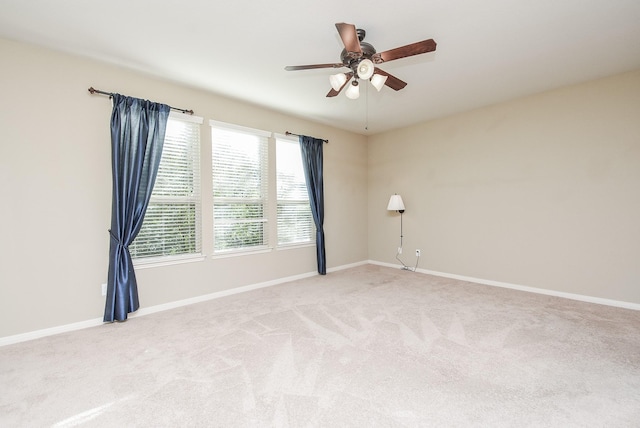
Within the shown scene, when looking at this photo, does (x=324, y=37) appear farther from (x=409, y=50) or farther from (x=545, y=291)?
(x=545, y=291)

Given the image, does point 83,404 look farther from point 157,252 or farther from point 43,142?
point 43,142

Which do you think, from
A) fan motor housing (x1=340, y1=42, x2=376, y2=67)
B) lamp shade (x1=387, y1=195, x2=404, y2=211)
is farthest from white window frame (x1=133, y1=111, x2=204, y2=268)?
lamp shade (x1=387, y1=195, x2=404, y2=211)

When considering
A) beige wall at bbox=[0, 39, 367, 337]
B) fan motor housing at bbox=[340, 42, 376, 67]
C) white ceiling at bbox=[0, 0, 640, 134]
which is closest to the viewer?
white ceiling at bbox=[0, 0, 640, 134]

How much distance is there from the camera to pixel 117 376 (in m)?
2.01

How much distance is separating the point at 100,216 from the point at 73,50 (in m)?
1.61

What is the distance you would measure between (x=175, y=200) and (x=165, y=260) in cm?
73

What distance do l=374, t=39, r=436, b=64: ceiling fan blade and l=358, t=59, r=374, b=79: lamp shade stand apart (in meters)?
0.09

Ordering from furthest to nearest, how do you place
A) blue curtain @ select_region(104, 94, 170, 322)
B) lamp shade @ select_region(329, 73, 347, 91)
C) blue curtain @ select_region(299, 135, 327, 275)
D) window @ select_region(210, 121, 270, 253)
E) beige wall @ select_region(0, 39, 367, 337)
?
blue curtain @ select_region(299, 135, 327, 275), window @ select_region(210, 121, 270, 253), blue curtain @ select_region(104, 94, 170, 322), beige wall @ select_region(0, 39, 367, 337), lamp shade @ select_region(329, 73, 347, 91)

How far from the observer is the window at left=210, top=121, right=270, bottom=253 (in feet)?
12.5

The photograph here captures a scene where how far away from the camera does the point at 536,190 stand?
152 inches

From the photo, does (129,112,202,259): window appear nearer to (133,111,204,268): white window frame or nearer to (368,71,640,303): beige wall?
(133,111,204,268): white window frame

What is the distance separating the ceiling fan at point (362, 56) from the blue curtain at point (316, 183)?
2.07 meters

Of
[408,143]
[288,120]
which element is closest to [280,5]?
[288,120]

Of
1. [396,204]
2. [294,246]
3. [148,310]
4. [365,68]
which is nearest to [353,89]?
[365,68]
